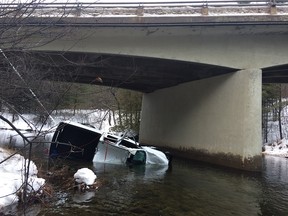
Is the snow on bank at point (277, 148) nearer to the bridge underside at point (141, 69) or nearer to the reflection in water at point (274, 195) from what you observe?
the bridge underside at point (141, 69)

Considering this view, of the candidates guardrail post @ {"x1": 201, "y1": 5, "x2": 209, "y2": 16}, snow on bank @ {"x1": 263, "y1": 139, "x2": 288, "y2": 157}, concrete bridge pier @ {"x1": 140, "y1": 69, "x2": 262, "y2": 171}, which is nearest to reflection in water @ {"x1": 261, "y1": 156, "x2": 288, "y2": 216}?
concrete bridge pier @ {"x1": 140, "y1": 69, "x2": 262, "y2": 171}

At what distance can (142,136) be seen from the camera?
30.5 metres

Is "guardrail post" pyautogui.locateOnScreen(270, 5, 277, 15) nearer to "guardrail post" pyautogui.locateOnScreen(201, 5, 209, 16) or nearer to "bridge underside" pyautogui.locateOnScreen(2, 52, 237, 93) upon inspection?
"guardrail post" pyautogui.locateOnScreen(201, 5, 209, 16)

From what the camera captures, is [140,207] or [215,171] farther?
[215,171]

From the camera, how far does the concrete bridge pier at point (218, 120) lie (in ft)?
50.0

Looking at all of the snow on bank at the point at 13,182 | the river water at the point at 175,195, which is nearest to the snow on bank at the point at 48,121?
the snow on bank at the point at 13,182

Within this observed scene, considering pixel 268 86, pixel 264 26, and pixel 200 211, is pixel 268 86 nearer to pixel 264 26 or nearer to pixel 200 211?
pixel 264 26

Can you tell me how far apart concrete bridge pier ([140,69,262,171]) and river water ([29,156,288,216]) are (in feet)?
5.10

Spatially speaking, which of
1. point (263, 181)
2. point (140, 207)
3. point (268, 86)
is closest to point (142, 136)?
point (268, 86)

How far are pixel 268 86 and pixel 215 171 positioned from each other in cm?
2183

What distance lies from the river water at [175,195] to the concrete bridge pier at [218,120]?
155 centimetres

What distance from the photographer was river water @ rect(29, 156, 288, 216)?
7.76 metres

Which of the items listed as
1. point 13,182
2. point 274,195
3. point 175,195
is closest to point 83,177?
point 13,182

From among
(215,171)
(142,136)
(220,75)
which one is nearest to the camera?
(215,171)
